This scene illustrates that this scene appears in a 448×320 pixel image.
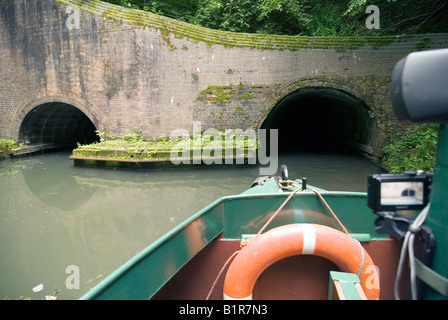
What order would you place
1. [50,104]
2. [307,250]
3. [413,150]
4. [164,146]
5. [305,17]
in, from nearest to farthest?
[307,250] < [413,150] < [164,146] < [50,104] < [305,17]

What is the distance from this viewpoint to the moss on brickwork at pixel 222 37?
9.30 meters

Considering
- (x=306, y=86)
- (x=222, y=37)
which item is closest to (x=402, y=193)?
(x=306, y=86)

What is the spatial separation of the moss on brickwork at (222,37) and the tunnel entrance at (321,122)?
1.58 m

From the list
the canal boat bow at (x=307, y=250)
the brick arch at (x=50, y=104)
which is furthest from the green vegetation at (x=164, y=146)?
the canal boat bow at (x=307, y=250)

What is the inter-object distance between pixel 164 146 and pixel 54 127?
27.4ft

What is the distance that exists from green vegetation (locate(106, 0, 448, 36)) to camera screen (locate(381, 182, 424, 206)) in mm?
12034

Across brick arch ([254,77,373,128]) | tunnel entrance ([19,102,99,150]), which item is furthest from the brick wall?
tunnel entrance ([19,102,99,150])

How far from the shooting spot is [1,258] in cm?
419

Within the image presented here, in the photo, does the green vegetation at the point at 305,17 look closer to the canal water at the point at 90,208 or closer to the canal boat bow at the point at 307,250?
the canal water at the point at 90,208

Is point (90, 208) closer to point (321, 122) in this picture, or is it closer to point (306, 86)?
point (306, 86)

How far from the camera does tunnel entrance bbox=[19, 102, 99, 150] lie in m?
12.4

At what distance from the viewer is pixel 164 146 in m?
9.59

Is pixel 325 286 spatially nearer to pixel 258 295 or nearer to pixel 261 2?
pixel 258 295

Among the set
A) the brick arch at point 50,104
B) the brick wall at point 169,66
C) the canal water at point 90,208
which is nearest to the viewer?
the canal water at point 90,208
